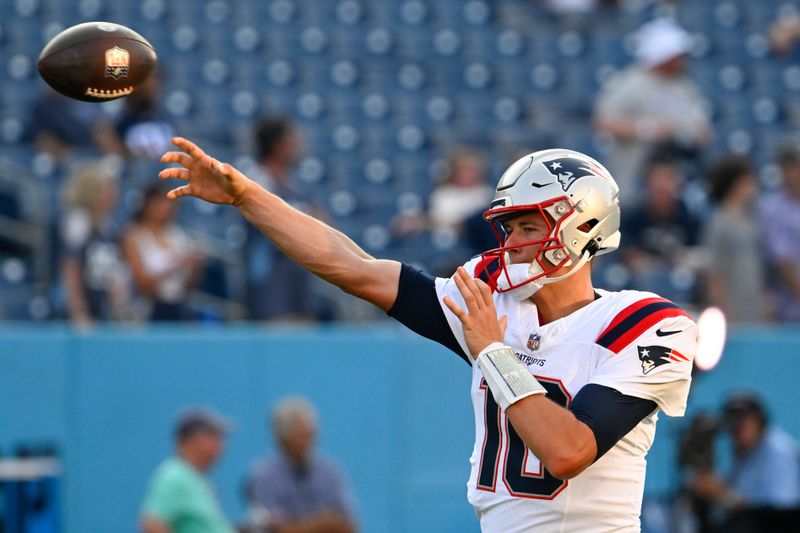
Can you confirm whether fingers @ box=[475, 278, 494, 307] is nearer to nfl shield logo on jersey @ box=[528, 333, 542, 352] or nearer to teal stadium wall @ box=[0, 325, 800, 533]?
nfl shield logo on jersey @ box=[528, 333, 542, 352]

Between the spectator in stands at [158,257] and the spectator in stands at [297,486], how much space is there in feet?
3.29

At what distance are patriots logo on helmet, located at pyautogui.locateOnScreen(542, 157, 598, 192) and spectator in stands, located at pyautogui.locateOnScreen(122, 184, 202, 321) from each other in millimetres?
4204

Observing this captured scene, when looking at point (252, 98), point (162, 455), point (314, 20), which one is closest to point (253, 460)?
point (162, 455)

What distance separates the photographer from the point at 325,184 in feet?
36.6

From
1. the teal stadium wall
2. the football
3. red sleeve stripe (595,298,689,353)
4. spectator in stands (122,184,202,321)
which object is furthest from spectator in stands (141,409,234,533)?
red sleeve stripe (595,298,689,353)

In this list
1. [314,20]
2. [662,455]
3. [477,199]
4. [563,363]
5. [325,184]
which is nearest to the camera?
[563,363]

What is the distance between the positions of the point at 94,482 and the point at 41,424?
0.44 m

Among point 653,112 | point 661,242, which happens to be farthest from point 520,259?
point 653,112

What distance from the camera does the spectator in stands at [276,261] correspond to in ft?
25.1

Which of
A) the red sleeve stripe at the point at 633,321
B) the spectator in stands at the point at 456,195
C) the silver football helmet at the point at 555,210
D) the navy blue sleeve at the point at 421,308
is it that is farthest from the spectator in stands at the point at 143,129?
the red sleeve stripe at the point at 633,321

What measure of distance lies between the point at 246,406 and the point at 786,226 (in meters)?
3.53

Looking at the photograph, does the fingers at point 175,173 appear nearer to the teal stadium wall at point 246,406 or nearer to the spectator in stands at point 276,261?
the spectator in stands at point 276,261

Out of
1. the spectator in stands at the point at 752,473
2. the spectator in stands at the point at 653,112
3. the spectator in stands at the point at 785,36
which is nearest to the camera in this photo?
the spectator in stands at the point at 752,473

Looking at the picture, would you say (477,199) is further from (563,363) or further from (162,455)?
(563,363)
